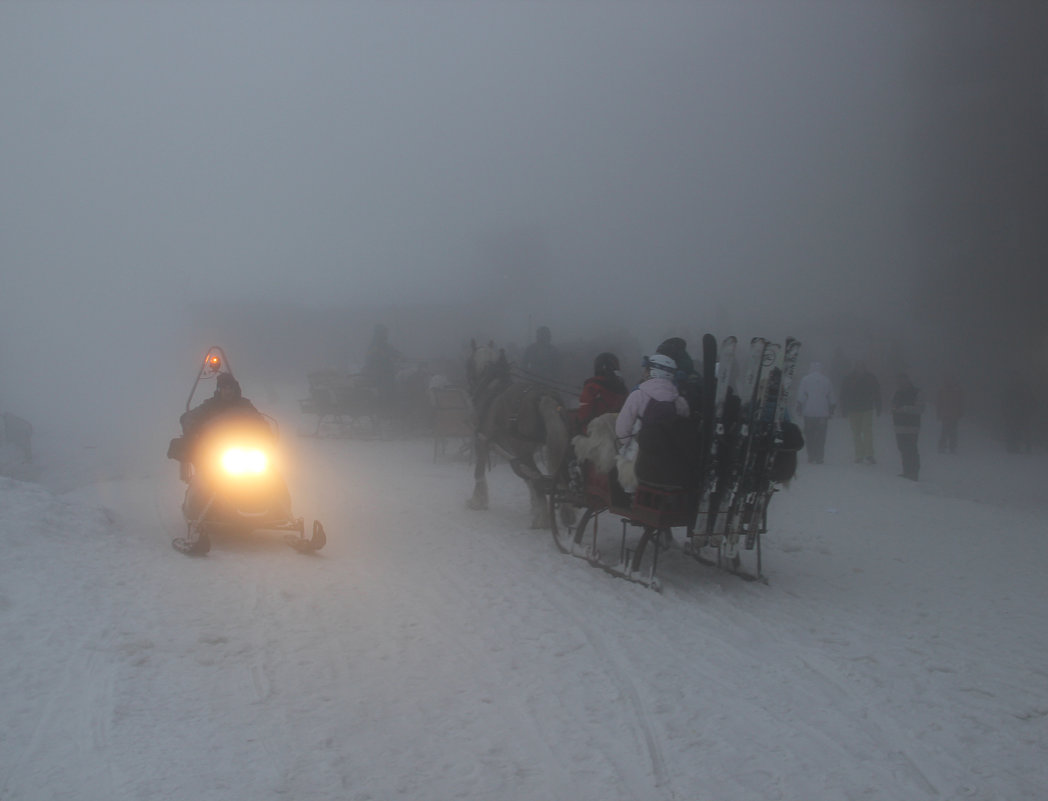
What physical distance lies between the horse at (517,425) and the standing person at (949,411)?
11.3 m

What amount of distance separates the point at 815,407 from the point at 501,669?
11619mm

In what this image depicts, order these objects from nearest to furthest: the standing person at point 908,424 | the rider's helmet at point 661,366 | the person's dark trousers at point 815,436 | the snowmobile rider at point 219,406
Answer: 1. the rider's helmet at point 661,366
2. the snowmobile rider at point 219,406
3. the standing person at point 908,424
4. the person's dark trousers at point 815,436

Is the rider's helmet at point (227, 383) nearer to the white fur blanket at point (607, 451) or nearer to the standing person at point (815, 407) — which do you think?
the white fur blanket at point (607, 451)

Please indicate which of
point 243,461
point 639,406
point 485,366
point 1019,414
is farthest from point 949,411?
point 243,461

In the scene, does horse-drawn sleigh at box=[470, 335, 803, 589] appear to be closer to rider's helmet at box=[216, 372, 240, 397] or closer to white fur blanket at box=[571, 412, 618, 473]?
white fur blanket at box=[571, 412, 618, 473]

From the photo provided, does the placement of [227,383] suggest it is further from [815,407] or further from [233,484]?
[815,407]

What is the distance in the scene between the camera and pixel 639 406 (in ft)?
22.6

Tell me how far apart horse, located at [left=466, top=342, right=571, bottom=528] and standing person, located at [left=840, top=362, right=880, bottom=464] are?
6997 millimetres

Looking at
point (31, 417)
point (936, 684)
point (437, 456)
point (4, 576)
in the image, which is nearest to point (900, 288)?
point (437, 456)

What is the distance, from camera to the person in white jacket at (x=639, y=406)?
6832 millimetres

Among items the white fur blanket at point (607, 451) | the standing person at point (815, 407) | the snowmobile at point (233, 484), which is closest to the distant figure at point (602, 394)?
the white fur blanket at point (607, 451)

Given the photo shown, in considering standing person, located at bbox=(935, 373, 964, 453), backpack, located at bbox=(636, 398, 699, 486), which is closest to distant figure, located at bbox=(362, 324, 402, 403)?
standing person, located at bbox=(935, 373, 964, 453)

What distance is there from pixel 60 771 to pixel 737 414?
516 centimetres

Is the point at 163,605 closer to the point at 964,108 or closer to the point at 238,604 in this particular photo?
the point at 238,604
